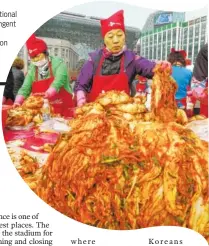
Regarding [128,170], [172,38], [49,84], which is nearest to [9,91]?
[49,84]

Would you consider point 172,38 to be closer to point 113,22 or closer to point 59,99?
point 113,22

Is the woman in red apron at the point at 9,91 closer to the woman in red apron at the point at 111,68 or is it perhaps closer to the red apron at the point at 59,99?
the red apron at the point at 59,99

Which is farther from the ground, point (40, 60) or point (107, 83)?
point (40, 60)

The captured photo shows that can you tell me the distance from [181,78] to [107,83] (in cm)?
36

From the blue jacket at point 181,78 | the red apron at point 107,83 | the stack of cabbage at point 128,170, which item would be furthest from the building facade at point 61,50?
the blue jacket at point 181,78

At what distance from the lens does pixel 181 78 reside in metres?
2.27

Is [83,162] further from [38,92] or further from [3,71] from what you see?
[3,71]

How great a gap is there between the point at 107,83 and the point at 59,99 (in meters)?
0.25

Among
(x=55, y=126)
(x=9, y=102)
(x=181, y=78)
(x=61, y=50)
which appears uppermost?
(x=61, y=50)

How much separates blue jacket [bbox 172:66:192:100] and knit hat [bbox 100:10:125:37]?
1.10 feet

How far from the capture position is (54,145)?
2.28m

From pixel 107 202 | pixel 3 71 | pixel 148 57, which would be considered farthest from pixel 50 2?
pixel 107 202

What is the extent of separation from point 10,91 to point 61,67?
0.28 meters

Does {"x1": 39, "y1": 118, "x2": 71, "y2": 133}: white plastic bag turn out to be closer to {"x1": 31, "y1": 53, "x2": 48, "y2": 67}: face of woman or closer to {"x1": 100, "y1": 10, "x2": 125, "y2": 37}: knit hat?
{"x1": 31, "y1": 53, "x2": 48, "y2": 67}: face of woman
